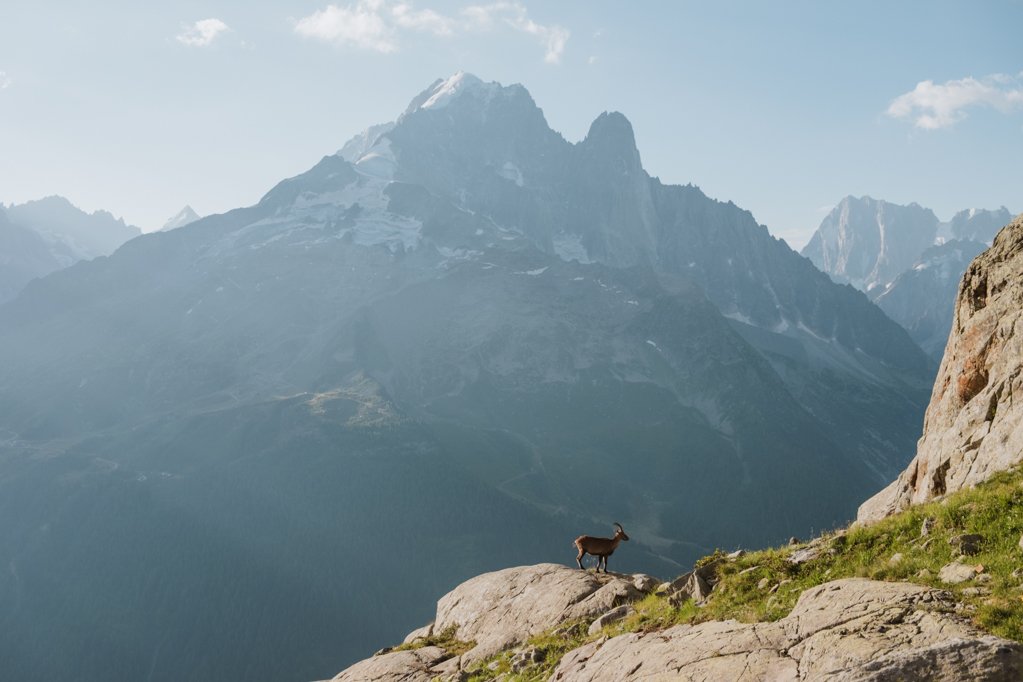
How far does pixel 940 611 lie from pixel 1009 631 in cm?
159

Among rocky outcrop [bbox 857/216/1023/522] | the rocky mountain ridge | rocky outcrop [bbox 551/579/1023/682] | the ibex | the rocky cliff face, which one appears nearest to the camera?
rocky outcrop [bbox 551/579/1023/682]

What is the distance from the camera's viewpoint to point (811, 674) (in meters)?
17.4

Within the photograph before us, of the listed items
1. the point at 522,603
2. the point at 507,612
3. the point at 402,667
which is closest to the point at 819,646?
the point at 522,603

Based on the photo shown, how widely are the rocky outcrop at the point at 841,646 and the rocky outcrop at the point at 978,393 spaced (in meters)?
8.35

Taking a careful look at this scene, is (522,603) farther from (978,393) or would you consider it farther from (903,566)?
(978,393)

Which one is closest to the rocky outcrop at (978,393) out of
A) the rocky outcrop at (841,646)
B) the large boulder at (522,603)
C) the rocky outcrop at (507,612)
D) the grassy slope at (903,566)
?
the grassy slope at (903,566)

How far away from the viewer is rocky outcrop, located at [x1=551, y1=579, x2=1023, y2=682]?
1594 centimetres

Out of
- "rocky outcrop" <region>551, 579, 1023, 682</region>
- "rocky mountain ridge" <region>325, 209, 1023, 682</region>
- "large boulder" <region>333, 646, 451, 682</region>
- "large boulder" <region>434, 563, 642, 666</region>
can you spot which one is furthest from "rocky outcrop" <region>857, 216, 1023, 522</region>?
"large boulder" <region>333, 646, 451, 682</region>

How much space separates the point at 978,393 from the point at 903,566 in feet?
41.6

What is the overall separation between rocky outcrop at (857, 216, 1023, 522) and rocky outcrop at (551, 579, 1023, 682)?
→ 27.4 ft

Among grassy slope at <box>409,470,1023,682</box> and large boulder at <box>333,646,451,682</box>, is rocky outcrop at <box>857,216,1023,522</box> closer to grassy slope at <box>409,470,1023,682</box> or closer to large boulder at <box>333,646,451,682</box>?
grassy slope at <box>409,470,1023,682</box>

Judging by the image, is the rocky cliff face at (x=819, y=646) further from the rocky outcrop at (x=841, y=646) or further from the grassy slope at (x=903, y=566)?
the grassy slope at (x=903, y=566)

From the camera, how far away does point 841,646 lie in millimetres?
17797

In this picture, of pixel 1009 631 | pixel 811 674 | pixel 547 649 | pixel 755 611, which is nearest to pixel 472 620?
pixel 547 649
